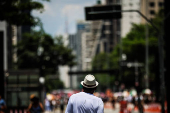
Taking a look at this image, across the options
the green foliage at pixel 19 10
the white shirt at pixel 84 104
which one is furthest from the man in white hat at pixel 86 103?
the green foliage at pixel 19 10

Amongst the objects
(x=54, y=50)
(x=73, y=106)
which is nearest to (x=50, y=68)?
(x=54, y=50)

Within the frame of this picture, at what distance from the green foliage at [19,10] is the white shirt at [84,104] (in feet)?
45.1

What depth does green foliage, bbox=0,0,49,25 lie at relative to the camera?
62.9 ft

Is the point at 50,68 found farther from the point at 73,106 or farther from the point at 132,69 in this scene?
the point at 73,106

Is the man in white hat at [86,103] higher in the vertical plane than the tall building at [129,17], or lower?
lower

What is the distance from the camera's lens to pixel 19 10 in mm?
20000

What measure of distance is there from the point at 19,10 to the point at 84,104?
14665 millimetres

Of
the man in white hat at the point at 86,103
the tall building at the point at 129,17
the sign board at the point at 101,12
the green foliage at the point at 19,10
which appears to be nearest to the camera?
the man in white hat at the point at 86,103

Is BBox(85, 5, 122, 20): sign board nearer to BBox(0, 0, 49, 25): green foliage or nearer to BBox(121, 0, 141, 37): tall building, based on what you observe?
BBox(0, 0, 49, 25): green foliage

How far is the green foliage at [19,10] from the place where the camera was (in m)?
19.2

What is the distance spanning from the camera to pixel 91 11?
19.0 meters

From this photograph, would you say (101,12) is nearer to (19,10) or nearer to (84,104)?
(19,10)

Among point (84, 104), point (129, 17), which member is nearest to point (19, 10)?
point (84, 104)

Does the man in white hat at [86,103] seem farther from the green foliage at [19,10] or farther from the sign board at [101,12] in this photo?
the green foliage at [19,10]
